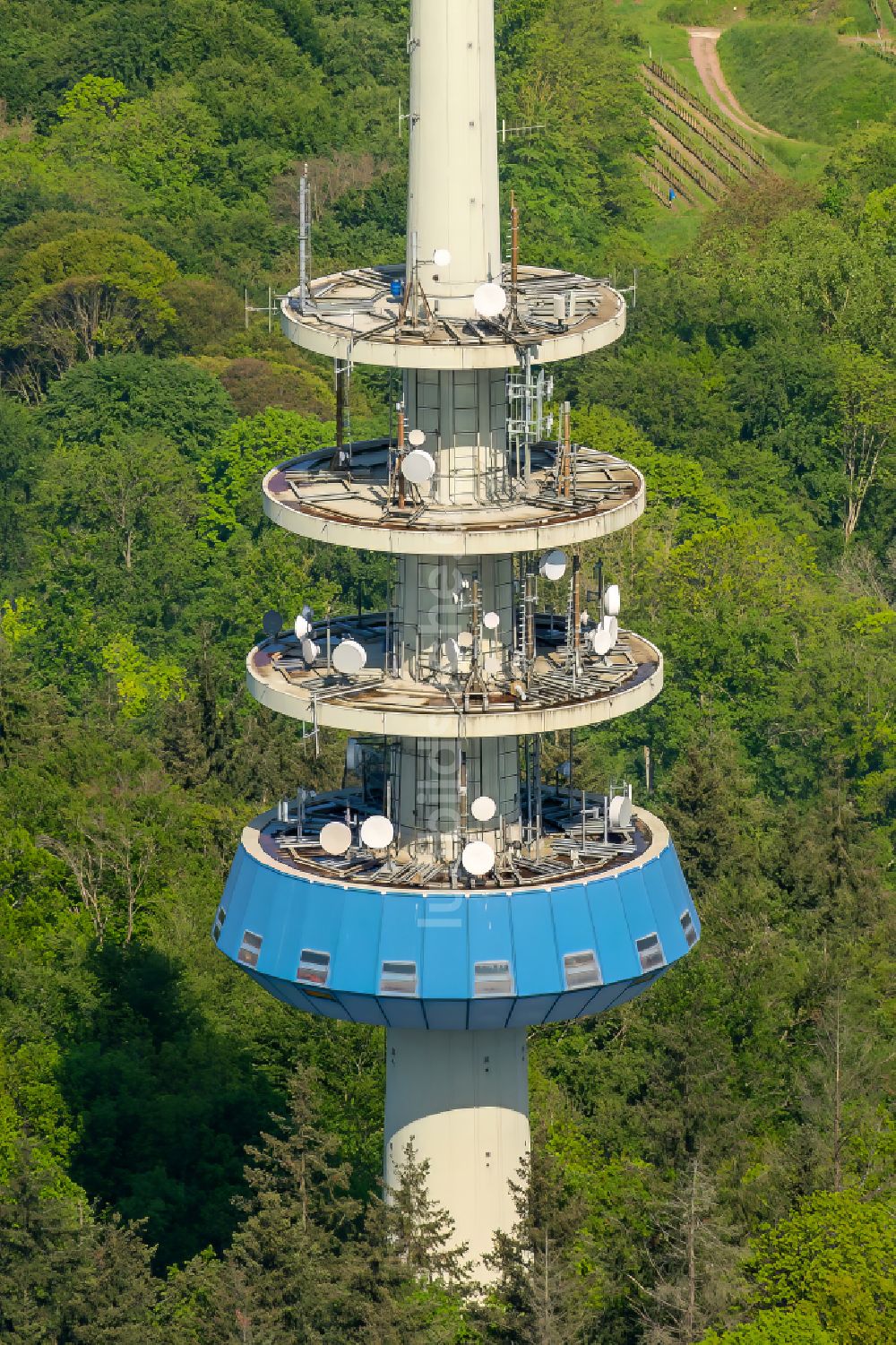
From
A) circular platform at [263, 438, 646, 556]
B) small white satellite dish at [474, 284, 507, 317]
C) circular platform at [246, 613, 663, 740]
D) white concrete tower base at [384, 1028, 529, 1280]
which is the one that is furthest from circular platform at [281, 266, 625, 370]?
white concrete tower base at [384, 1028, 529, 1280]

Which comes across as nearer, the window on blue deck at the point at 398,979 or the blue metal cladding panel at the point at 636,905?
the window on blue deck at the point at 398,979

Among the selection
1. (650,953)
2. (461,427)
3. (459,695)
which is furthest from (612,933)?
(461,427)

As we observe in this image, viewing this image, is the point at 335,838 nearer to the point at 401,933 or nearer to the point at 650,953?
the point at 401,933

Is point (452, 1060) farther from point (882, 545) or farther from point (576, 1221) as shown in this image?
point (882, 545)

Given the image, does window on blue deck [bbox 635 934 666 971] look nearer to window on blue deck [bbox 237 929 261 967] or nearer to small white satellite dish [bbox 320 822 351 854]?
small white satellite dish [bbox 320 822 351 854]

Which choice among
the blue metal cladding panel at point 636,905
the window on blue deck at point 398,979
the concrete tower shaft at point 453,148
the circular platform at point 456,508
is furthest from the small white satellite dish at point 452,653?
the concrete tower shaft at point 453,148

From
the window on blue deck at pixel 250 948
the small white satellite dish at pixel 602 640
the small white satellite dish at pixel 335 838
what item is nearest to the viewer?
the window on blue deck at pixel 250 948

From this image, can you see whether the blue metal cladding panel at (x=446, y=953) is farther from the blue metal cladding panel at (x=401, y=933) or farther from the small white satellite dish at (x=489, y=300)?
the small white satellite dish at (x=489, y=300)
